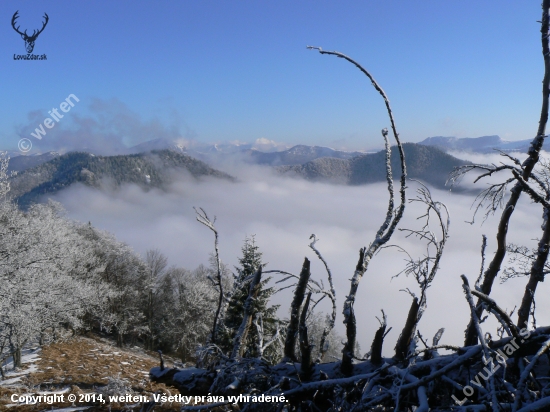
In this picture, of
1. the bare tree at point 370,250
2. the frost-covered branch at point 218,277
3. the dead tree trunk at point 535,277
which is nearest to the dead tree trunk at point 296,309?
the bare tree at point 370,250

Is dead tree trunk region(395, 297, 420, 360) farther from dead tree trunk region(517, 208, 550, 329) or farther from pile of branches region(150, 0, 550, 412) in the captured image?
dead tree trunk region(517, 208, 550, 329)

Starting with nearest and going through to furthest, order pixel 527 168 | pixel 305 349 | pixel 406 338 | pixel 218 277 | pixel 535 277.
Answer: pixel 305 349 < pixel 406 338 < pixel 527 168 < pixel 535 277 < pixel 218 277

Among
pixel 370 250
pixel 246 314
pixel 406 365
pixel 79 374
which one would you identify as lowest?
pixel 79 374

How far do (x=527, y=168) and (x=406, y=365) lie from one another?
6.05 ft

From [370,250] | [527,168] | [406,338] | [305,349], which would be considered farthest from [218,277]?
[527,168]

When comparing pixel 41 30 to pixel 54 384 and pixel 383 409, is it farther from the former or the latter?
pixel 383 409

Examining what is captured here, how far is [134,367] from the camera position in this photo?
15562mm

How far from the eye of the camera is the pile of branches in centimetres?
212

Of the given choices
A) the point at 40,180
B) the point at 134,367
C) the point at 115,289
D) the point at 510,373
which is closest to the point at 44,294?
the point at 134,367

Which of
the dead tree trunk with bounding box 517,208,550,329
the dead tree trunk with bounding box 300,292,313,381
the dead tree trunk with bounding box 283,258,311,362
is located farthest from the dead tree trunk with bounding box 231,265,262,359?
the dead tree trunk with bounding box 517,208,550,329

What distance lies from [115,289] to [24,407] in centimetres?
2280

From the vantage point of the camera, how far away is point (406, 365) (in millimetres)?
2590

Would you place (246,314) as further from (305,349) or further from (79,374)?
(79,374)

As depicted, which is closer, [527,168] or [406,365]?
[406,365]
